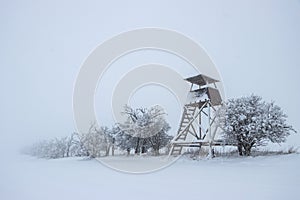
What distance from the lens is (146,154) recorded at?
6.29 feet

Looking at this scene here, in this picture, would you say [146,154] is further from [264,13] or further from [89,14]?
[264,13]

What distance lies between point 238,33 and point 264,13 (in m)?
0.24

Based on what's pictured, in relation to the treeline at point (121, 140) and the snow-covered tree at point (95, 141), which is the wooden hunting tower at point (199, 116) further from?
the snow-covered tree at point (95, 141)

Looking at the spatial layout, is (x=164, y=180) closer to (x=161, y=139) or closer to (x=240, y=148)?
(x=161, y=139)

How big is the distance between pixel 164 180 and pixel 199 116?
Answer: 0.50 metres

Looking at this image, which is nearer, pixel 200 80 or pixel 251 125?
pixel 251 125

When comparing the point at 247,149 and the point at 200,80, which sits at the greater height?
the point at 200,80

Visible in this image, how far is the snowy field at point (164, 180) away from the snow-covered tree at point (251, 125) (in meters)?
0.12

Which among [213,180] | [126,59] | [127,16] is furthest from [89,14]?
[213,180]

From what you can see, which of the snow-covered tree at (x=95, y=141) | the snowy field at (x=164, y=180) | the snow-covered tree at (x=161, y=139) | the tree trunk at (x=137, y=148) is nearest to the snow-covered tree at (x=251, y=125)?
the snowy field at (x=164, y=180)

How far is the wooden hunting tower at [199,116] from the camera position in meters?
1.88

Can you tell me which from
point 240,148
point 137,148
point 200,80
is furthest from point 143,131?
point 240,148

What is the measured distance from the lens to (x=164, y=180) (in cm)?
187

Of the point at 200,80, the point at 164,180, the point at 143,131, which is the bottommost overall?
the point at 164,180
